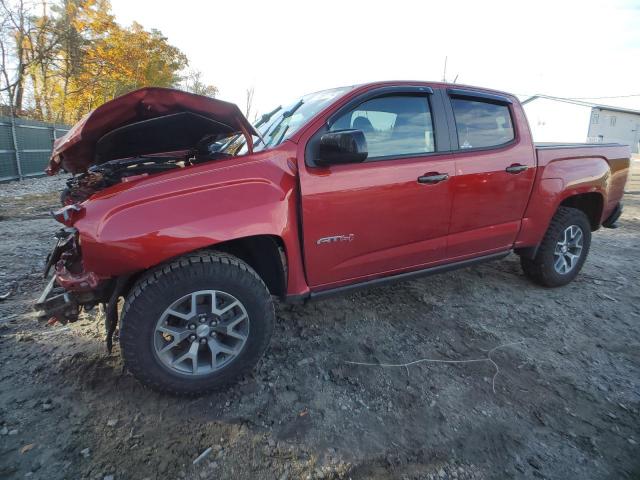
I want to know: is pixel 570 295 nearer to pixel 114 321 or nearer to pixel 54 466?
pixel 114 321

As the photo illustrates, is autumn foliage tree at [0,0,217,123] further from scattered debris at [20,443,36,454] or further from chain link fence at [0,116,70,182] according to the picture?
scattered debris at [20,443,36,454]

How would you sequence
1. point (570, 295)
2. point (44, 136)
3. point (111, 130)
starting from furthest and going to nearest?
1. point (44, 136)
2. point (570, 295)
3. point (111, 130)

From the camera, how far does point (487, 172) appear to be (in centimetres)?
310

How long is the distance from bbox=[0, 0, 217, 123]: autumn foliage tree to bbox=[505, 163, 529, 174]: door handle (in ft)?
69.7

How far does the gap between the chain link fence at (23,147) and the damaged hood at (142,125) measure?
11.0m

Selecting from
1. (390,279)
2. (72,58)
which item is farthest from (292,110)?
(72,58)

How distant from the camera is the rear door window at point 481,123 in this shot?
3.10 metres

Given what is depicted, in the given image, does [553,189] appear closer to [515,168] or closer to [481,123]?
[515,168]

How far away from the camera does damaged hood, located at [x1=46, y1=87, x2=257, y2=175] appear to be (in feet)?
7.18

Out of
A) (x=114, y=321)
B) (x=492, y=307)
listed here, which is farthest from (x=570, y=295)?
(x=114, y=321)

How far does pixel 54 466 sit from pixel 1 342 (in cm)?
141

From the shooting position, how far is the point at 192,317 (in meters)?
2.14

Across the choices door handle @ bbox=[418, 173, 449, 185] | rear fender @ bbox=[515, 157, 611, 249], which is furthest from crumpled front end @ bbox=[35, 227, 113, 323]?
rear fender @ bbox=[515, 157, 611, 249]

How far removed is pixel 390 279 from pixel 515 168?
5.01ft
